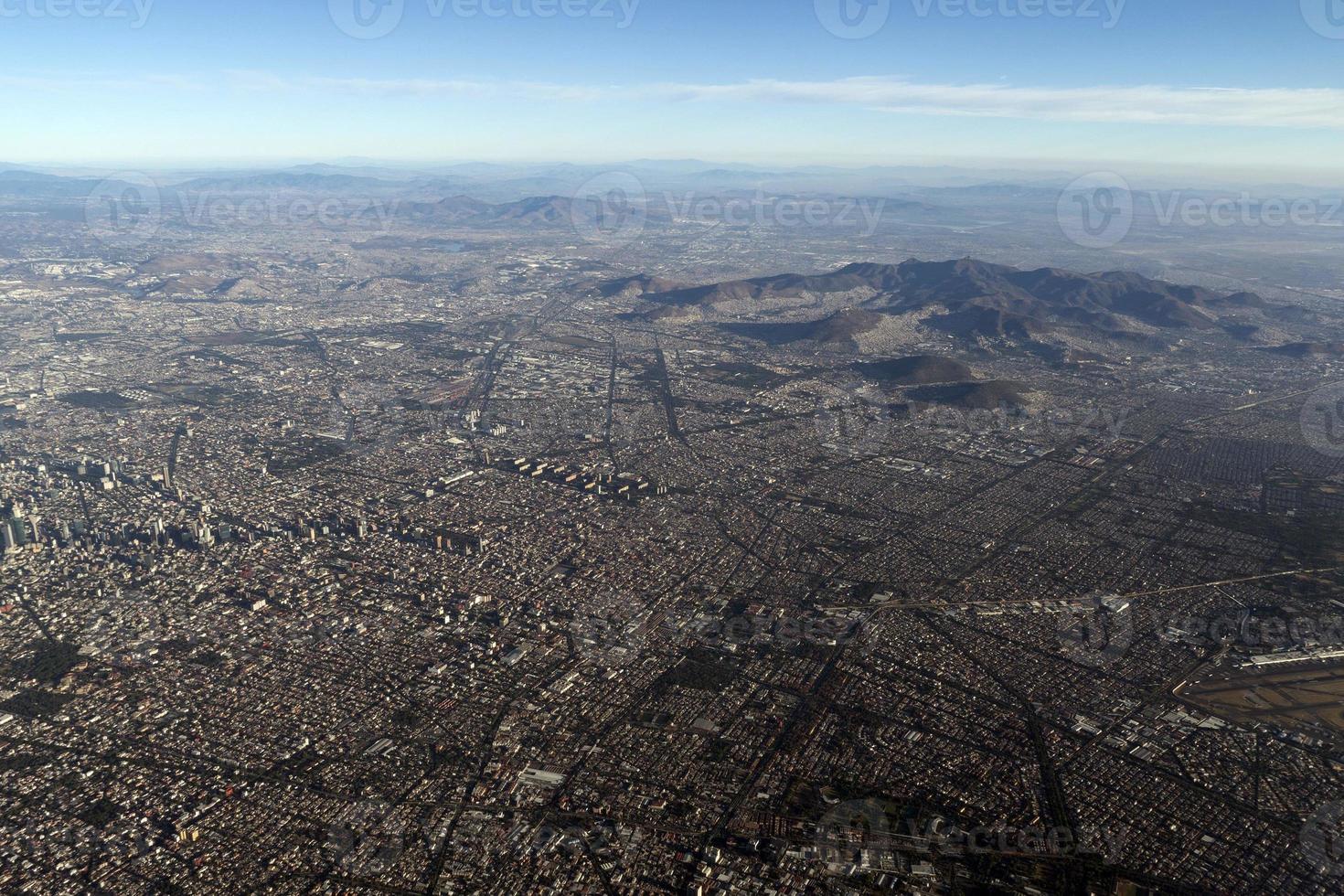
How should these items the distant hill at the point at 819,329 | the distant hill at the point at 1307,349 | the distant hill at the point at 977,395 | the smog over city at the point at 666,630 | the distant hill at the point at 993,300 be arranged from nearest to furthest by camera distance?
the smog over city at the point at 666,630 → the distant hill at the point at 977,395 → the distant hill at the point at 1307,349 → the distant hill at the point at 819,329 → the distant hill at the point at 993,300

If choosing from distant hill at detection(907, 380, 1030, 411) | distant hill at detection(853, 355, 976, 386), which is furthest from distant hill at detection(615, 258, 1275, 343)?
distant hill at detection(907, 380, 1030, 411)

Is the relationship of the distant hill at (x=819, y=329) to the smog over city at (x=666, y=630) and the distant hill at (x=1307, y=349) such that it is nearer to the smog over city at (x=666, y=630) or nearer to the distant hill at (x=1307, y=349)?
the smog over city at (x=666, y=630)

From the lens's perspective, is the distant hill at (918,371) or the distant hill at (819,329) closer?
the distant hill at (918,371)

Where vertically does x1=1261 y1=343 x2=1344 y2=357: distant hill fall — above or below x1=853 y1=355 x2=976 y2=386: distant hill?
above

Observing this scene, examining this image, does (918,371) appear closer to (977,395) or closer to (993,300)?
(977,395)

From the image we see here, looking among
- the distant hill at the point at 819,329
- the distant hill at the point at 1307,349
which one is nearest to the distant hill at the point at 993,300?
the distant hill at the point at 819,329

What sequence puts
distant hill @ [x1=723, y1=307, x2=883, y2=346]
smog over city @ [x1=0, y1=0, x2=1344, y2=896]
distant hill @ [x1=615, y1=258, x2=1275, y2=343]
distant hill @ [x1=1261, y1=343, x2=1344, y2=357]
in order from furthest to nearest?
distant hill @ [x1=615, y1=258, x2=1275, y2=343], distant hill @ [x1=723, y1=307, x2=883, y2=346], distant hill @ [x1=1261, y1=343, x2=1344, y2=357], smog over city @ [x1=0, y1=0, x2=1344, y2=896]

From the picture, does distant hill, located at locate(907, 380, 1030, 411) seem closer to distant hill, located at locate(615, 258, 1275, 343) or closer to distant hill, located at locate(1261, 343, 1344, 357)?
distant hill, located at locate(615, 258, 1275, 343)

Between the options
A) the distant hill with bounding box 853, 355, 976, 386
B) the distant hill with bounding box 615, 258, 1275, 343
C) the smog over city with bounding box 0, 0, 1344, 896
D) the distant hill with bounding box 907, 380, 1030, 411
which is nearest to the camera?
the smog over city with bounding box 0, 0, 1344, 896

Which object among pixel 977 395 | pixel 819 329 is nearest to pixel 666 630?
pixel 977 395

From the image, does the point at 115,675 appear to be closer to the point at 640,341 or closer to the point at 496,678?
the point at 496,678
